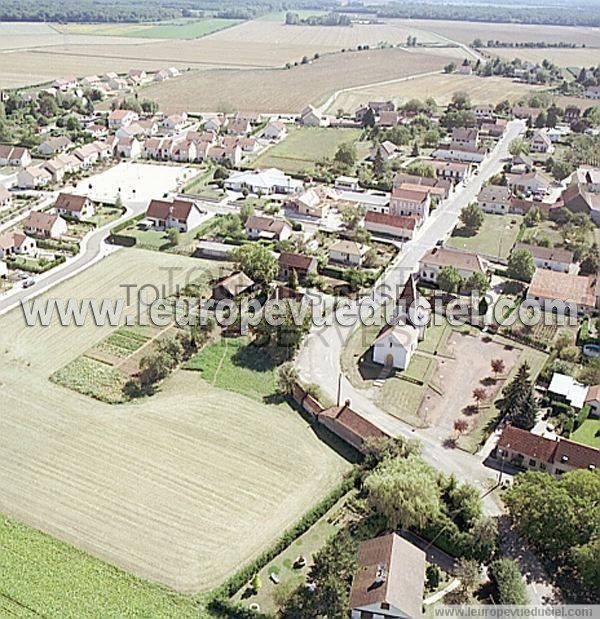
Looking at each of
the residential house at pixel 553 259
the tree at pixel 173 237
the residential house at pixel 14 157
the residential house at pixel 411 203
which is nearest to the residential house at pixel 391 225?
the residential house at pixel 411 203

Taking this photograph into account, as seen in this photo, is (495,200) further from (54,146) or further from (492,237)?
(54,146)

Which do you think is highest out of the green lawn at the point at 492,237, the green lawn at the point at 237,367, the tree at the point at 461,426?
the green lawn at the point at 492,237

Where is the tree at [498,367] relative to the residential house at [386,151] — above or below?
below

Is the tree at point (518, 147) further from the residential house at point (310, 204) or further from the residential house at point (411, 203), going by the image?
the residential house at point (310, 204)

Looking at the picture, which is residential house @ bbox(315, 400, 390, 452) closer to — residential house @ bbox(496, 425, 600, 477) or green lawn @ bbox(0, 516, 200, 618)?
residential house @ bbox(496, 425, 600, 477)

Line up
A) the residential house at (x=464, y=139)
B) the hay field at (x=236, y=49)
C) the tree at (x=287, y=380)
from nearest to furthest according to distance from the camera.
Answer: the tree at (x=287, y=380)
the residential house at (x=464, y=139)
the hay field at (x=236, y=49)

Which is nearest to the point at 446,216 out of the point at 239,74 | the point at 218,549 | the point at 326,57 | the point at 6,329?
the point at 6,329

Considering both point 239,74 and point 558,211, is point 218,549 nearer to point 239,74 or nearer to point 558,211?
point 558,211
